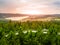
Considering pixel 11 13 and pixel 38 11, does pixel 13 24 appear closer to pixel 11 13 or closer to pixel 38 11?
pixel 11 13

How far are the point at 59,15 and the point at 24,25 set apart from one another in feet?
1.55

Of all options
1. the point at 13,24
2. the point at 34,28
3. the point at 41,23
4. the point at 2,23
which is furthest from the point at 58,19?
the point at 2,23

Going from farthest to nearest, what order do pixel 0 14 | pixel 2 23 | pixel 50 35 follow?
pixel 0 14
pixel 2 23
pixel 50 35

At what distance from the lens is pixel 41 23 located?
5.55 ft

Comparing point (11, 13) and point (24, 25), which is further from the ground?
point (11, 13)

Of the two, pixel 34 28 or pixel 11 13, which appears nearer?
pixel 34 28

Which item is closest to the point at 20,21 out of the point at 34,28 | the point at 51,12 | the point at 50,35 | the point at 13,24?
the point at 13,24

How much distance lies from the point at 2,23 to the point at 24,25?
27cm

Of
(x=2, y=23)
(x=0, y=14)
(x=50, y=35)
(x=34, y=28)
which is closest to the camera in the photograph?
(x=50, y=35)

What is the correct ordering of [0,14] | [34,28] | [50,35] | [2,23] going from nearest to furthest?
1. [50,35]
2. [34,28]
3. [2,23]
4. [0,14]

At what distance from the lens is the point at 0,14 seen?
6.03 feet

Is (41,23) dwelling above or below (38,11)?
below

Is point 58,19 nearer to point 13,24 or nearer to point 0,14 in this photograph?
point 13,24

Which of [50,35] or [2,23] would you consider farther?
[2,23]
